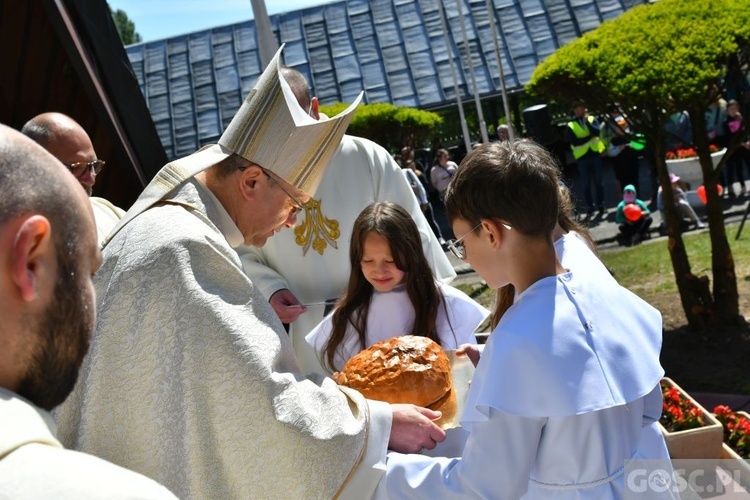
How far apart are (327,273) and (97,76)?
2.17m

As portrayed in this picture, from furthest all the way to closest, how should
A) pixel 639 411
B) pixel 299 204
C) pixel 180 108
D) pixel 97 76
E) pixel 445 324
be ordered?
pixel 180 108 < pixel 97 76 < pixel 445 324 < pixel 299 204 < pixel 639 411

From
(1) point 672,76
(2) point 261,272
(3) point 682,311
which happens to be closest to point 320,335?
(2) point 261,272

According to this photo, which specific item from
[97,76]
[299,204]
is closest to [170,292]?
[299,204]

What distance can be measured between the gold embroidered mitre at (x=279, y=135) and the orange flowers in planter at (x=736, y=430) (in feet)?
8.40

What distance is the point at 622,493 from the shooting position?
2.17 meters

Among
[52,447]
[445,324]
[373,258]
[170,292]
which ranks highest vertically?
[52,447]

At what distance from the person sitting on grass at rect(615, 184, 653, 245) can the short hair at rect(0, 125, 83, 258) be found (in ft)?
34.7

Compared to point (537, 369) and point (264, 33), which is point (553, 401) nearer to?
point (537, 369)

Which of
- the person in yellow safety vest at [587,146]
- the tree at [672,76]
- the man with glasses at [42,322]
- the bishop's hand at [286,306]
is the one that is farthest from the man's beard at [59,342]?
the person in yellow safety vest at [587,146]

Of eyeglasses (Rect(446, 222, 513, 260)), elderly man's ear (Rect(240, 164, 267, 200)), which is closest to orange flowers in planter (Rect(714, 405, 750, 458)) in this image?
eyeglasses (Rect(446, 222, 513, 260))

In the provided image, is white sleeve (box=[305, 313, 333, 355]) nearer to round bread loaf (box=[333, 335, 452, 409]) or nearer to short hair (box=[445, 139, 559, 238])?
round bread loaf (box=[333, 335, 452, 409])

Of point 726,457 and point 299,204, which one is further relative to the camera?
point 726,457

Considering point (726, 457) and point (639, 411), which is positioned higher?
point (639, 411)

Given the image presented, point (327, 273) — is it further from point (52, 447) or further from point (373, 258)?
point (52, 447)
